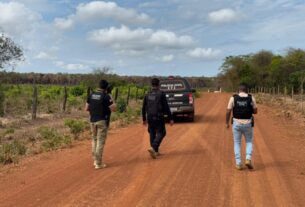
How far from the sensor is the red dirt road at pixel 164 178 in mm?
8398

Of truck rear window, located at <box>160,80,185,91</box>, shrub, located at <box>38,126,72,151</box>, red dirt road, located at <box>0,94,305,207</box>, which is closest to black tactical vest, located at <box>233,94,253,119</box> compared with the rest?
red dirt road, located at <box>0,94,305,207</box>

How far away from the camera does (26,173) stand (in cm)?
1116

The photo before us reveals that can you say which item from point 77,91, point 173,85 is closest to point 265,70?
point 77,91

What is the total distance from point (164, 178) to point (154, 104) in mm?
3339

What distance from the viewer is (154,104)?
42.6 ft

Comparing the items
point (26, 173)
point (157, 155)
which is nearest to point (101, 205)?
point (26, 173)

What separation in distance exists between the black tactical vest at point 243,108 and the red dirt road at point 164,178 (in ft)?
3.97

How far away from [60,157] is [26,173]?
2.26 m

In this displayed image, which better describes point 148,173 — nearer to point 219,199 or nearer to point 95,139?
point 95,139

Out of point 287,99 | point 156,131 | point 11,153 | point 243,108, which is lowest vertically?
point 11,153

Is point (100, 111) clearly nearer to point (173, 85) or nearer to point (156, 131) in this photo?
point (156, 131)

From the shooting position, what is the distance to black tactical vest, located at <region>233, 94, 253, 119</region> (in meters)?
11.0

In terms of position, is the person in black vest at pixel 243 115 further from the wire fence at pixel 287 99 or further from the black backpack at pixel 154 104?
the wire fence at pixel 287 99

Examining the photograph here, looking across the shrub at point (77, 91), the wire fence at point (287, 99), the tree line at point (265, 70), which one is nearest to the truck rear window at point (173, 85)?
the wire fence at point (287, 99)
